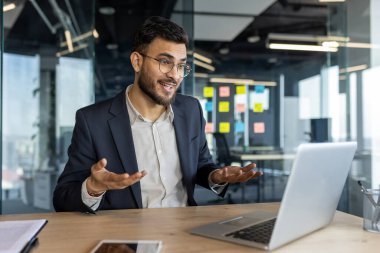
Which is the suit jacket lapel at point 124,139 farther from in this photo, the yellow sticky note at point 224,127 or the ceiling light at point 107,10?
the ceiling light at point 107,10

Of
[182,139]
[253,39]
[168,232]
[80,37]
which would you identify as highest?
[253,39]

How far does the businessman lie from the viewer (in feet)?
4.90

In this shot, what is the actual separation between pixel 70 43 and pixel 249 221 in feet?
15.2

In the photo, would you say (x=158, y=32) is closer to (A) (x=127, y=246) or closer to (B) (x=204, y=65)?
(A) (x=127, y=246)

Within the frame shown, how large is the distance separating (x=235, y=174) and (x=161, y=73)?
57 centimetres

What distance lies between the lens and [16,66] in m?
5.12

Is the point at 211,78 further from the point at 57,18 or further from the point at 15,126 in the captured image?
the point at 15,126

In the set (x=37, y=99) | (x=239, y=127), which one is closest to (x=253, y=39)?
(x=239, y=127)

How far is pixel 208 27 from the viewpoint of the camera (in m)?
6.18

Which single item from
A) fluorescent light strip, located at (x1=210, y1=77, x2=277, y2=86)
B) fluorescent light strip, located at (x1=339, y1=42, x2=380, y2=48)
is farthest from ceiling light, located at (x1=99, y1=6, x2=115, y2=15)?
fluorescent light strip, located at (x1=339, y1=42, x2=380, y2=48)

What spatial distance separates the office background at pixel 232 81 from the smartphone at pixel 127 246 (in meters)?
2.87

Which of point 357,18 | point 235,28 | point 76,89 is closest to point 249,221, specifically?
point 357,18

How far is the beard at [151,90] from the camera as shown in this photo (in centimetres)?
163

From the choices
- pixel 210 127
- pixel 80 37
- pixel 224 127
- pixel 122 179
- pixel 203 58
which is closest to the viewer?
pixel 122 179
